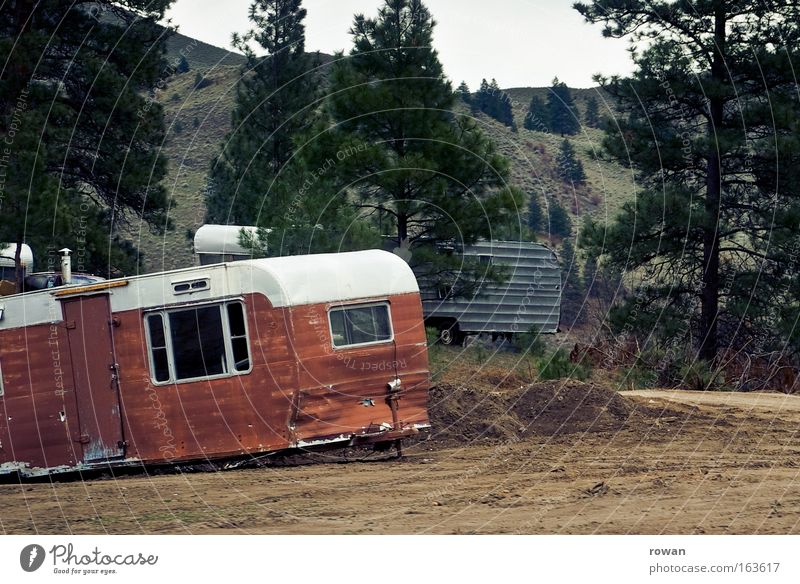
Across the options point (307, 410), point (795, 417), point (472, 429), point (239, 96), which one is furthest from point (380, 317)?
point (239, 96)

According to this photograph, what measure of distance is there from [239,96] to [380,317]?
2881 centimetres

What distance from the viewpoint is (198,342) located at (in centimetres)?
1405

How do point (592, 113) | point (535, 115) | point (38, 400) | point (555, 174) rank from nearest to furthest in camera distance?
point (38, 400) → point (535, 115) → point (555, 174) → point (592, 113)

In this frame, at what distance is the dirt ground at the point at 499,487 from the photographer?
10.6 m

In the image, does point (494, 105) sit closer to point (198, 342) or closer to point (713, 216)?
point (713, 216)

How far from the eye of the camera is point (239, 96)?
41.8m

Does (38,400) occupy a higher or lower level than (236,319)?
lower

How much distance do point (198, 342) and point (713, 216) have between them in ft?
50.5

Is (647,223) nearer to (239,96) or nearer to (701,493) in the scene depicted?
(701,493)

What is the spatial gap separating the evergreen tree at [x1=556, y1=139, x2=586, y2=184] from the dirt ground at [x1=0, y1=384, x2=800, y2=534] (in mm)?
39656
